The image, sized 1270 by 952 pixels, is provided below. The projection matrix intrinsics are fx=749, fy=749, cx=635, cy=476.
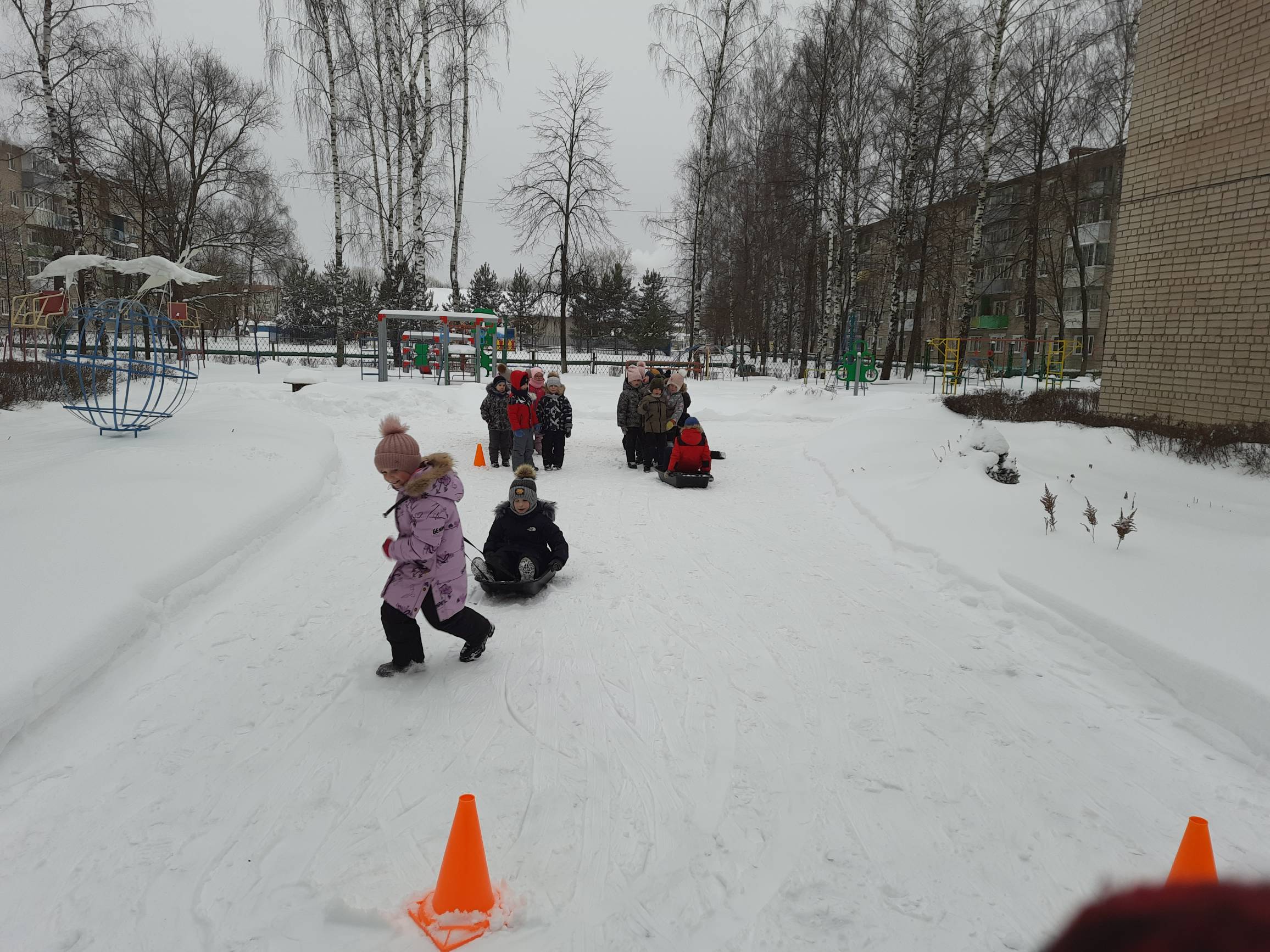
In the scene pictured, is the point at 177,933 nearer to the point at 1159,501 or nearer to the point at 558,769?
the point at 558,769

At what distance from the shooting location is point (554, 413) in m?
11.2

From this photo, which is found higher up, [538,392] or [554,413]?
[538,392]

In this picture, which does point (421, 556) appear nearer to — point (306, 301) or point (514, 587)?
point (514, 587)

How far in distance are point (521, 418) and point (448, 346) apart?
42.3 ft

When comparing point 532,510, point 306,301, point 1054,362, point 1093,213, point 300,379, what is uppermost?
point 1093,213

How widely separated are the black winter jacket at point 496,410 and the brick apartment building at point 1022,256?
19354 mm

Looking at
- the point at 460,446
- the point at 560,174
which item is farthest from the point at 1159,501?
the point at 560,174

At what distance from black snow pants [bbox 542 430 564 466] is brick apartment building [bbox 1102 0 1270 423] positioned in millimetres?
7987

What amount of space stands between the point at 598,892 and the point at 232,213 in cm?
5103

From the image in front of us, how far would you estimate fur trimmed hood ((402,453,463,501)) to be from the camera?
171 inches

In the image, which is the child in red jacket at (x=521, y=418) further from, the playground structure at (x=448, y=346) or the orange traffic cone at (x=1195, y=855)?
the playground structure at (x=448, y=346)

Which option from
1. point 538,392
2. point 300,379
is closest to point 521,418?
point 538,392

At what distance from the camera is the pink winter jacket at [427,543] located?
14.3 feet

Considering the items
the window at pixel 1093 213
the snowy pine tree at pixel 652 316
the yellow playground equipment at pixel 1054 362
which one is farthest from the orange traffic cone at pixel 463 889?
the snowy pine tree at pixel 652 316
